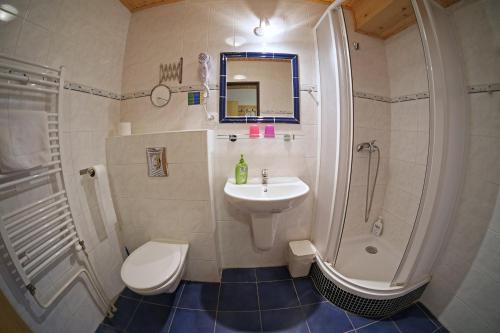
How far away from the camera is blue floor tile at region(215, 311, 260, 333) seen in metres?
0.97

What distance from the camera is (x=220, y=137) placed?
121 cm

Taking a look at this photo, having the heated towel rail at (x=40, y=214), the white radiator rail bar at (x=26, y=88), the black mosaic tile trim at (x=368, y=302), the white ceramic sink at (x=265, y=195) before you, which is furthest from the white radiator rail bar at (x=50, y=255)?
the black mosaic tile trim at (x=368, y=302)

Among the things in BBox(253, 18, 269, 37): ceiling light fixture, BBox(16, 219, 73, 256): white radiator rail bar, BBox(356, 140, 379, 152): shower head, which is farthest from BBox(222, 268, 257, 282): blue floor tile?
BBox(253, 18, 269, 37): ceiling light fixture

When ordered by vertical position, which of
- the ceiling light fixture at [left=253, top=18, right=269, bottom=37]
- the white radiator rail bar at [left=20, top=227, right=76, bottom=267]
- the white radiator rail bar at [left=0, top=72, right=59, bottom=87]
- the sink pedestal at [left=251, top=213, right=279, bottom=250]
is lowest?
the sink pedestal at [left=251, top=213, right=279, bottom=250]

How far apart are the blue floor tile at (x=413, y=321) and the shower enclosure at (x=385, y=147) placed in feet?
0.34

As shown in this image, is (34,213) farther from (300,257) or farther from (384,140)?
(384,140)

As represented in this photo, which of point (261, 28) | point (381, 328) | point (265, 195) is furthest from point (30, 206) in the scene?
point (381, 328)

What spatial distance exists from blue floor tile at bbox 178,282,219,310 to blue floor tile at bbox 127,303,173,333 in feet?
0.35

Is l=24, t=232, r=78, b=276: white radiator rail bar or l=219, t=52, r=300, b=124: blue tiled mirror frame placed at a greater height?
l=219, t=52, r=300, b=124: blue tiled mirror frame

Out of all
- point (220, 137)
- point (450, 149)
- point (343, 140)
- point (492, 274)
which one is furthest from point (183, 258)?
point (492, 274)

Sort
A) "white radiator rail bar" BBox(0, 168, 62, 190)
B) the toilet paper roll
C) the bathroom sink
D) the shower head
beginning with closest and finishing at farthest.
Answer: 1. "white radiator rail bar" BBox(0, 168, 62, 190)
2. the bathroom sink
3. the toilet paper roll
4. the shower head

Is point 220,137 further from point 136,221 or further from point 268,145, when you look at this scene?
point 136,221

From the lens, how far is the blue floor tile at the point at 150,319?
98 cm

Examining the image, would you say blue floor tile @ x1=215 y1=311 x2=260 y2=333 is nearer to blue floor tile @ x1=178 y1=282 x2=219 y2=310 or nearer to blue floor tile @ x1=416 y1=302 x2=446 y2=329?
blue floor tile @ x1=178 y1=282 x2=219 y2=310
